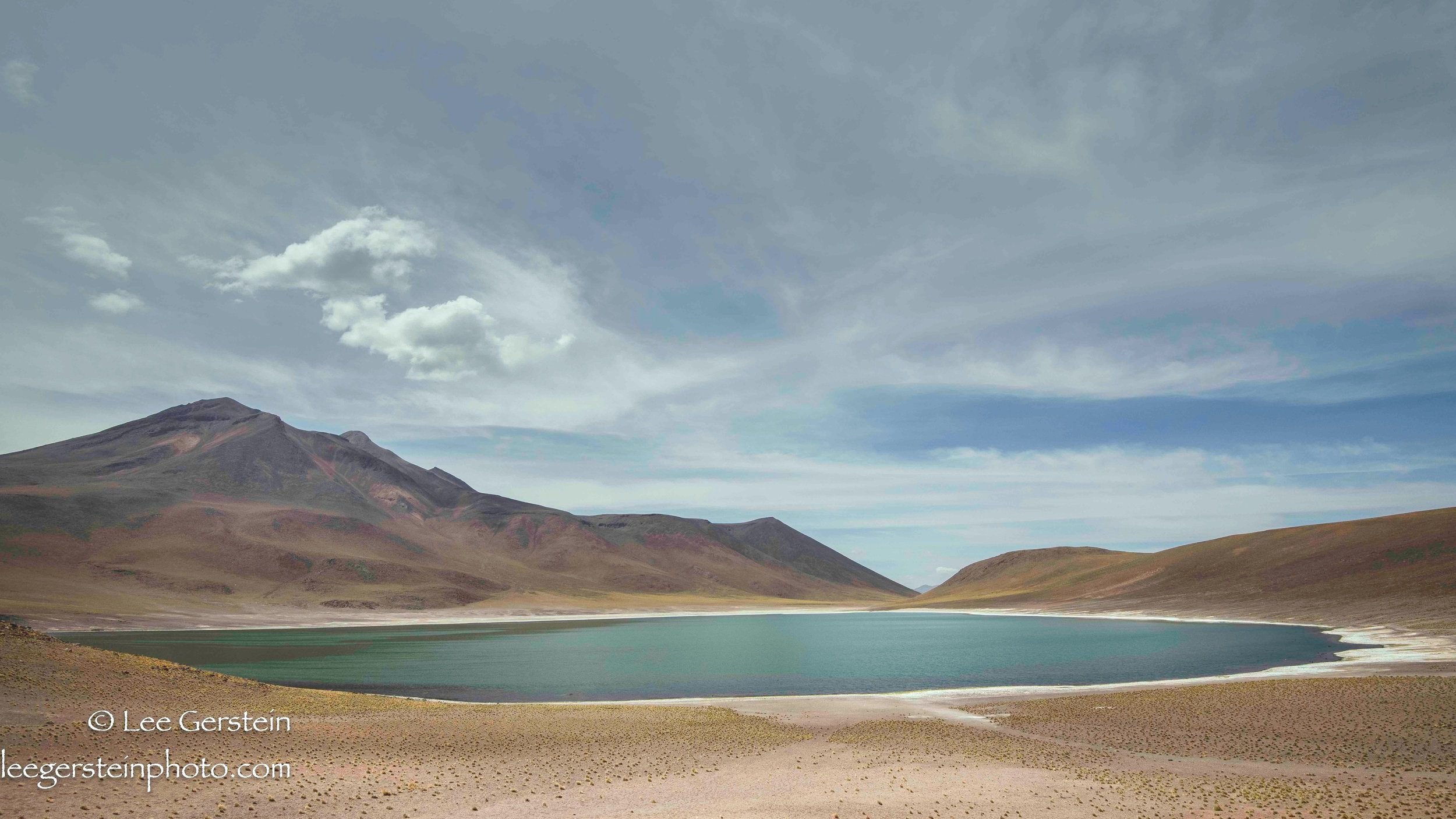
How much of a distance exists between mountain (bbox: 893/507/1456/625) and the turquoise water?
15.6m

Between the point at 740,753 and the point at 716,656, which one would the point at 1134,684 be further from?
the point at 716,656

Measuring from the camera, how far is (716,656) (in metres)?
71.6

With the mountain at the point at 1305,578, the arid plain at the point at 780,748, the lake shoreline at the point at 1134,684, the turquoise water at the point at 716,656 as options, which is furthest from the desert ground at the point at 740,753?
the mountain at the point at 1305,578

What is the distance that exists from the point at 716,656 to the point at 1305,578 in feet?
375

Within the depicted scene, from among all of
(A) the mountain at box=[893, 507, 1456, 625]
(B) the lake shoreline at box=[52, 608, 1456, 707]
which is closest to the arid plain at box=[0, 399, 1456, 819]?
(B) the lake shoreline at box=[52, 608, 1456, 707]

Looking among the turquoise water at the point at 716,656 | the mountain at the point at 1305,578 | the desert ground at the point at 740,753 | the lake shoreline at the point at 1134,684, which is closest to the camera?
the desert ground at the point at 740,753

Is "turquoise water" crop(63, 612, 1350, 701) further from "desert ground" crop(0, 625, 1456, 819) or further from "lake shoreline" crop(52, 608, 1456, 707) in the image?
"desert ground" crop(0, 625, 1456, 819)

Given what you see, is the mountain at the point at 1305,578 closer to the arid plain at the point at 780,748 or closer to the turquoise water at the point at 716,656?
the turquoise water at the point at 716,656

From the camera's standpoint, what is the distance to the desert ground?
1806cm

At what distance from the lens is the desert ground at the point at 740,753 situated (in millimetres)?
18062

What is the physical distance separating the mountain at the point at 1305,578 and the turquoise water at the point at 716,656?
15.6m

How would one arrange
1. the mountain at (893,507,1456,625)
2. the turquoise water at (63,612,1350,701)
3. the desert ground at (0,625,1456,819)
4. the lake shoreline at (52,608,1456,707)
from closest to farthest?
1. the desert ground at (0,625,1456,819)
2. the lake shoreline at (52,608,1456,707)
3. the turquoise water at (63,612,1350,701)
4. the mountain at (893,507,1456,625)

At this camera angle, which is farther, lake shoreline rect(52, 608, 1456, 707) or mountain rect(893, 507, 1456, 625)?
mountain rect(893, 507, 1456, 625)

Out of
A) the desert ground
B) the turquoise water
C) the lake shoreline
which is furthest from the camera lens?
the turquoise water
